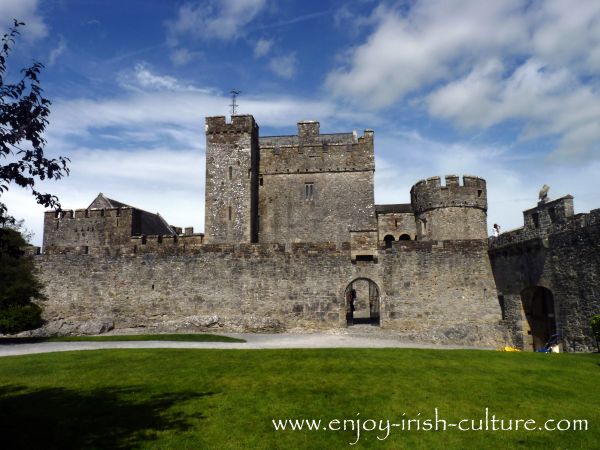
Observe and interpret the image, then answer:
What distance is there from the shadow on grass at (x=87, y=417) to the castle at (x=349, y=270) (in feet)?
45.7

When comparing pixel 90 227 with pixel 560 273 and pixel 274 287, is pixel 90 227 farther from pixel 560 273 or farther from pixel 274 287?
pixel 560 273

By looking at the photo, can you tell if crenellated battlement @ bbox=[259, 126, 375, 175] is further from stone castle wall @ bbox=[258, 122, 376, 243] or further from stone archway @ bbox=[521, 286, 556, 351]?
stone archway @ bbox=[521, 286, 556, 351]

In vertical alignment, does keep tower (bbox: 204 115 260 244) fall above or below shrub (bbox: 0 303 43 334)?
Result: above

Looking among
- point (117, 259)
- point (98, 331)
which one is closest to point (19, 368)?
point (98, 331)

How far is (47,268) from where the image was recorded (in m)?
27.3

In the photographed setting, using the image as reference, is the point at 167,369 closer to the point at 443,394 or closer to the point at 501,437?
the point at 443,394

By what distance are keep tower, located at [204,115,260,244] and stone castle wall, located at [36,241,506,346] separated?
7340mm

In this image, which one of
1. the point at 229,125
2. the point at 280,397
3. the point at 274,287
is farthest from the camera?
the point at 229,125

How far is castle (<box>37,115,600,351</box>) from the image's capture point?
19031 mm

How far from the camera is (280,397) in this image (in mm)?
9938

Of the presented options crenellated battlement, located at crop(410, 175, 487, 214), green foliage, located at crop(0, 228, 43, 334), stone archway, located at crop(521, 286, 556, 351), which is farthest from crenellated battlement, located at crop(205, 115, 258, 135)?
stone archway, located at crop(521, 286, 556, 351)

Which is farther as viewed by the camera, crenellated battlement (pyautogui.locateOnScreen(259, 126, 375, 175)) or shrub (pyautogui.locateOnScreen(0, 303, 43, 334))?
crenellated battlement (pyautogui.locateOnScreen(259, 126, 375, 175))

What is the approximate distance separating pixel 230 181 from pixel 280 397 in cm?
2567

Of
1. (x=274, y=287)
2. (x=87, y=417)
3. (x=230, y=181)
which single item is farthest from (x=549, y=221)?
(x=230, y=181)
